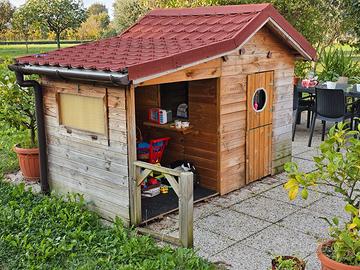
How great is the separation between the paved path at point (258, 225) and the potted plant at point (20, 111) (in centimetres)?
253

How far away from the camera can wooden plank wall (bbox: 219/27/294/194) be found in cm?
612

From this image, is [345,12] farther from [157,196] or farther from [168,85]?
[157,196]

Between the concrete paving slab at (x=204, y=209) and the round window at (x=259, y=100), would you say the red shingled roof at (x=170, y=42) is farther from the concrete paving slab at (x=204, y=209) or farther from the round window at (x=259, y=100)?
the concrete paving slab at (x=204, y=209)

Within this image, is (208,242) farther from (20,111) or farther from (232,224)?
(20,111)

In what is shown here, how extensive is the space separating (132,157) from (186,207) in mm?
951

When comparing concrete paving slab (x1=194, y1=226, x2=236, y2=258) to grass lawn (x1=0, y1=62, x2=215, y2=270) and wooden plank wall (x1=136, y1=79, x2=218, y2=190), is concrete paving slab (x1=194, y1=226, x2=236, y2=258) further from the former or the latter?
wooden plank wall (x1=136, y1=79, x2=218, y2=190)

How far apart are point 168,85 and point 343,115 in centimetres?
347

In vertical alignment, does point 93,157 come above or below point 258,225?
above

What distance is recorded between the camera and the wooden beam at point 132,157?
4.93m

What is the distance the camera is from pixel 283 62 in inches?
273

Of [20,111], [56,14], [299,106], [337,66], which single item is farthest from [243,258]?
[56,14]

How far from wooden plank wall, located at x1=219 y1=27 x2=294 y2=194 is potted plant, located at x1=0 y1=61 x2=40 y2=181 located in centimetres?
283

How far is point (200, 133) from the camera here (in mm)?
6402

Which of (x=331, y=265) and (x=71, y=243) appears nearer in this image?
(x=331, y=265)
